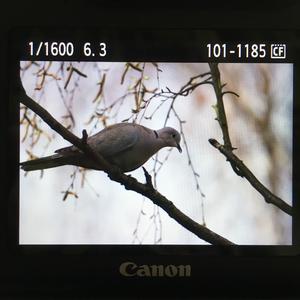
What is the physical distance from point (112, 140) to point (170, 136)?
0.09m

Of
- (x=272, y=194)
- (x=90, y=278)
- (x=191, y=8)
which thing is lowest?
(x=90, y=278)

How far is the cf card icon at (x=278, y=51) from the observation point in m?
1.05

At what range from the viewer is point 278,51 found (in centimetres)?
105

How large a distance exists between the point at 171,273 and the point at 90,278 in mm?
125

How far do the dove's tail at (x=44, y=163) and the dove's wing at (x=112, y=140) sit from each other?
1cm

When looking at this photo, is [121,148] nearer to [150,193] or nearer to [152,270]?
[150,193]

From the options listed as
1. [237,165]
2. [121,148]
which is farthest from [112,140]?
[237,165]

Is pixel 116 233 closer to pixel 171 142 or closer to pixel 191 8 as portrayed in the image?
pixel 171 142

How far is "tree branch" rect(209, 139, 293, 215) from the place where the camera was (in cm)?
106

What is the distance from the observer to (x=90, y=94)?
3.47ft

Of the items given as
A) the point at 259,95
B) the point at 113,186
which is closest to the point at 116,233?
the point at 113,186

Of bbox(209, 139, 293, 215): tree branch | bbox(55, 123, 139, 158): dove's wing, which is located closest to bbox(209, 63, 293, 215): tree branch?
bbox(209, 139, 293, 215): tree branch

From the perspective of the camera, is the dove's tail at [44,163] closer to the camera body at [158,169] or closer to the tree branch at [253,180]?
the camera body at [158,169]

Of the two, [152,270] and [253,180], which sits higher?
[253,180]
